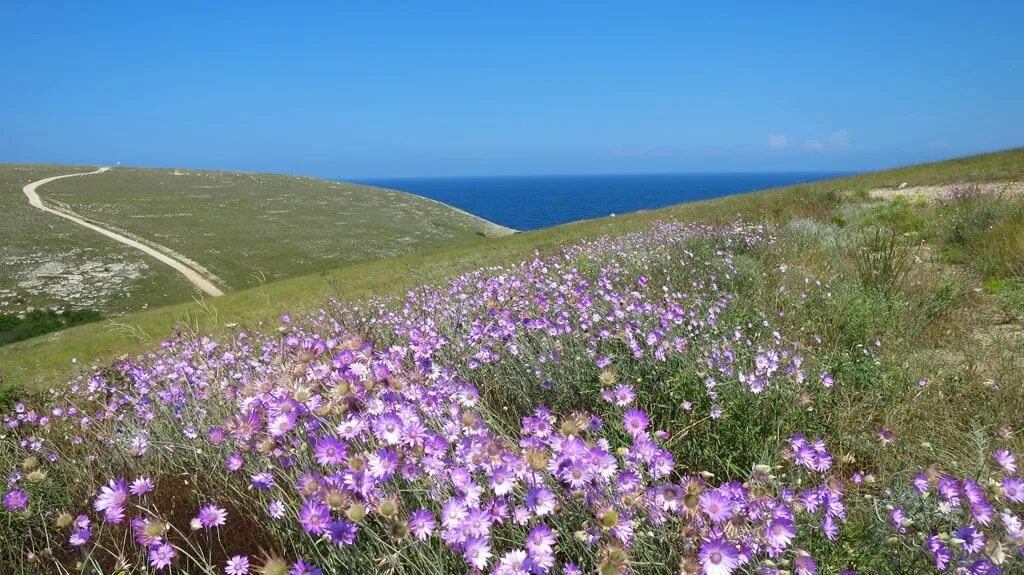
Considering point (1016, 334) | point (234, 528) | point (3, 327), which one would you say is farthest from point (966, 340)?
point (3, 327)

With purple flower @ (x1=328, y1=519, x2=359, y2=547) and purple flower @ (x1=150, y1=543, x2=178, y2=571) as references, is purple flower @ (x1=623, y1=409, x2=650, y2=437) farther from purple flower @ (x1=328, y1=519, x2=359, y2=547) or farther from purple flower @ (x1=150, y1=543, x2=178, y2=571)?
purple flower @ (x1=150, y1=543, x2=178, y2=571)

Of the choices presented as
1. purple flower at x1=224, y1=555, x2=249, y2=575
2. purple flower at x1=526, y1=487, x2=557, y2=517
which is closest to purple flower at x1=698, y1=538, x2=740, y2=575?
purple flower at x1=526, y1=487, x2=557, y2=517

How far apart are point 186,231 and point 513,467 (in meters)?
62.3

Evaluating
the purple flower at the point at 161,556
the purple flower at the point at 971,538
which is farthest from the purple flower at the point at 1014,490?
the purple flower at the point at 161,556

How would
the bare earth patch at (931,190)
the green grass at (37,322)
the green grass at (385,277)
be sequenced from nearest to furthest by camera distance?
the green grass at (385,277)
the bare earth patch at (931,190)
the green grass at (37,322)

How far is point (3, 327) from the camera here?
32.3 metres

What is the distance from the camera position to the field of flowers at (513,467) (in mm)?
1832

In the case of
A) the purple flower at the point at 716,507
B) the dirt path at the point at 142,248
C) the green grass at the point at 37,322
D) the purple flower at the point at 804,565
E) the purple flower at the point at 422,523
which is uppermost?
the purple flower at the point at 716,507

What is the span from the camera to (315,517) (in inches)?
69.1

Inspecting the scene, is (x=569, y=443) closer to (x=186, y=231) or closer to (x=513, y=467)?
(x=513, y=467)

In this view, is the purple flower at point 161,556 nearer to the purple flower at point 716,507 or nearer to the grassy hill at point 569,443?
the grassy hill at point 569,443

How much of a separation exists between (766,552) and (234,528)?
2.30 m

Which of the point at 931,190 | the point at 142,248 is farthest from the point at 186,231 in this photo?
the point at 931,190

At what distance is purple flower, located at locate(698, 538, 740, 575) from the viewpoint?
63.4 inches
